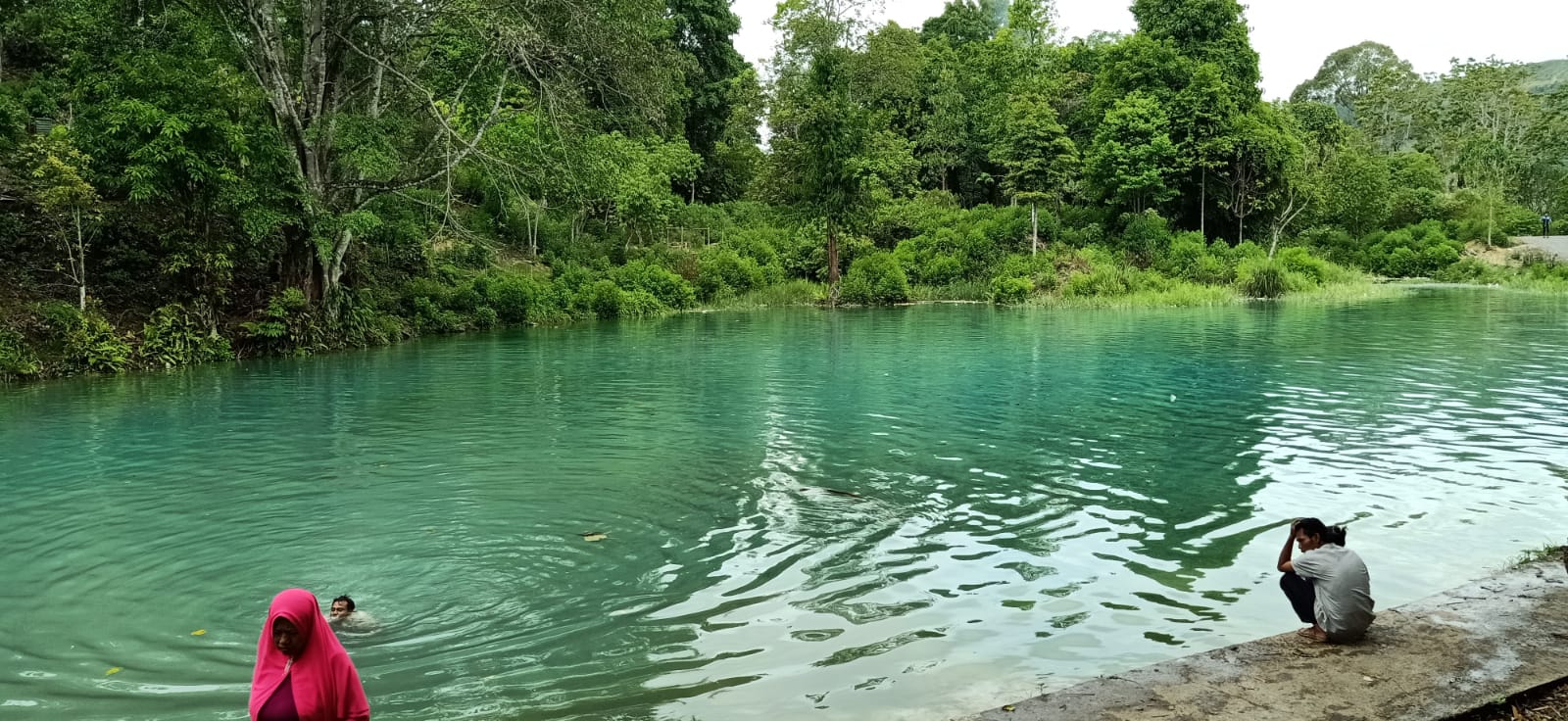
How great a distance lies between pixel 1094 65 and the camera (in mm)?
53781

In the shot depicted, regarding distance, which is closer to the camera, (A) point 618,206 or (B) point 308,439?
(B) point 308,439

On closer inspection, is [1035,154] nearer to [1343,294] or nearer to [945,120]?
[945,120]

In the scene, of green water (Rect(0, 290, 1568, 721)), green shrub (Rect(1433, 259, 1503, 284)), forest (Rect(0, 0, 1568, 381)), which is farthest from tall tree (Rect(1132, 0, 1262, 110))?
green water (Rect(0, 290, 1568, 721))

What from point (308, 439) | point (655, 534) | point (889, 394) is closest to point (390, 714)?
point (655, 534)

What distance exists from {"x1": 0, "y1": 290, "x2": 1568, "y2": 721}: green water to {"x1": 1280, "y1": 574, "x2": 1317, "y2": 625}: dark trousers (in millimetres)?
493

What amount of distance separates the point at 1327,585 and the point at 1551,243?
56536mm

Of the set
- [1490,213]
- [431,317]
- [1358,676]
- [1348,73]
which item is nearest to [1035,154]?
[431,317]

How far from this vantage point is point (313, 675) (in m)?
3.45

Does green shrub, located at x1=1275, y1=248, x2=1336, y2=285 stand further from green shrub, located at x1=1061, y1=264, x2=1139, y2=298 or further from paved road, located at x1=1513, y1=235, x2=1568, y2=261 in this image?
paved road, located at x1=1513, y1=235, x2=1568, y2=261

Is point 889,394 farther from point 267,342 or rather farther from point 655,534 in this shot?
point 267,342

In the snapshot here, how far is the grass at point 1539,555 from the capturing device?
6141 mm

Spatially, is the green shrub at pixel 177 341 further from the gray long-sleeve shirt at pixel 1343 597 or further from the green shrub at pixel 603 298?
the gray long-sleeve shirt at pixel 1343 597

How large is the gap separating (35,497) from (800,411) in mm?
8648

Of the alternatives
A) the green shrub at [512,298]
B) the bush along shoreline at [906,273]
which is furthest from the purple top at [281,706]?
the green shrub at [512,298]
